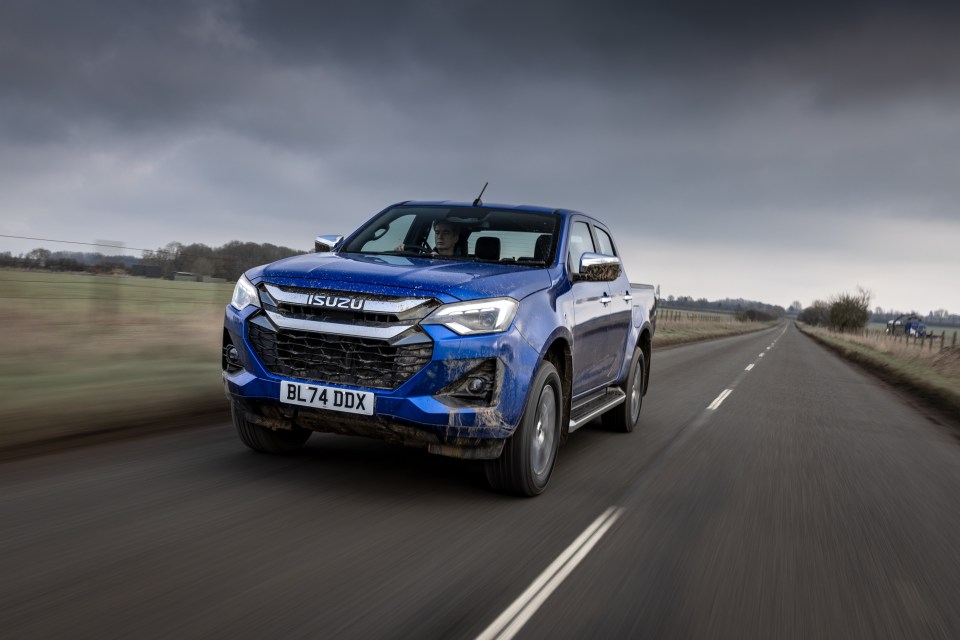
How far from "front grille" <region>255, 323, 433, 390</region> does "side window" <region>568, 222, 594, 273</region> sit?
2.01m

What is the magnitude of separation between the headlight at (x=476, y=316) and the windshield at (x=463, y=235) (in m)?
1.07

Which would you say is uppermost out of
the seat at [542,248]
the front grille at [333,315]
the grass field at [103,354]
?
the seat at [542,248]

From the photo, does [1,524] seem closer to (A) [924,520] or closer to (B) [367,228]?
(B) [367,228]

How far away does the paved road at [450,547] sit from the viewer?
2.99 metres

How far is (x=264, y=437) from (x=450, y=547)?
6.63 ft

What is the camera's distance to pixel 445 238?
598 cm

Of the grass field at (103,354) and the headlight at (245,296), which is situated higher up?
the headlight at (245,296)

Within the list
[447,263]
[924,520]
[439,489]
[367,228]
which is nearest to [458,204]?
[367,228]

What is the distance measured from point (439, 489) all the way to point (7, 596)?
2559mm

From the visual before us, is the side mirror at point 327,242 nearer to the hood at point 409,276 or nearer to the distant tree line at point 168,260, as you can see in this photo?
the hood at point 409,276

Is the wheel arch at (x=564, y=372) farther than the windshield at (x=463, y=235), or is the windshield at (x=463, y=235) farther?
the windshield at (x=463, y=235)

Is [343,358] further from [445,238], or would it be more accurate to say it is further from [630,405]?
[630,405]

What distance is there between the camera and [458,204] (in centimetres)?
636

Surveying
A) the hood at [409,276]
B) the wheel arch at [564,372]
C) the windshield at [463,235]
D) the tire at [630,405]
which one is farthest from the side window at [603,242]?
the hood at [409,276]
